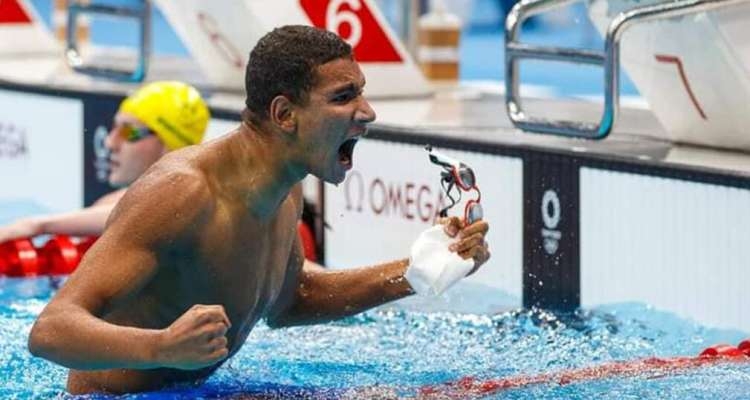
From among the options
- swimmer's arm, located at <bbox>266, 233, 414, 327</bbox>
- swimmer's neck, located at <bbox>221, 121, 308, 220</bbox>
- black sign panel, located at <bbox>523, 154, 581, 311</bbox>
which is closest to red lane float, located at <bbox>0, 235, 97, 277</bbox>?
black sign panel, located at <bbox>523, 154, 581, 311</bbox>

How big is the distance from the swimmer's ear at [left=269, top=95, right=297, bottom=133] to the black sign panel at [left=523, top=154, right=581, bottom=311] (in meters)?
2.19

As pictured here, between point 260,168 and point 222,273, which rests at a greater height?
point 260,168

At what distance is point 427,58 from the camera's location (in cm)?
799

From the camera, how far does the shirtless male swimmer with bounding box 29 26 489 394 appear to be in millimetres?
2967

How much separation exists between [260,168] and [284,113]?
14 centimetres

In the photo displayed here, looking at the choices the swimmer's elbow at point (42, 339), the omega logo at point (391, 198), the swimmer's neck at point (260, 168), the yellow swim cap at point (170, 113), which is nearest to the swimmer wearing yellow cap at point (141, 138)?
the yellow swim cap at point (170, 113)

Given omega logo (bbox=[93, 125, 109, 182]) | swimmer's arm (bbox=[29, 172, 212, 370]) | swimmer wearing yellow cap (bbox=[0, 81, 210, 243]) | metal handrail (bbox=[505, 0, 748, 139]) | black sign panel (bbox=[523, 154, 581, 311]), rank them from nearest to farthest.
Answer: swimmer's arm (bbox=[29, 172, 212, 370]) < metal handrail (bbox=[505, 0, 748, 139]) < black sign panel (bbox=[523, 154, 581, 311]) < swimmer wearing yellow cap (bbox=[0, 81, 210, 243]) < omega logo (bbox=[93, 125, 109, 182])

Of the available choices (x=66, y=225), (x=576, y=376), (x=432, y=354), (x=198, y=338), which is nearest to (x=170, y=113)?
(x=66, y=225)

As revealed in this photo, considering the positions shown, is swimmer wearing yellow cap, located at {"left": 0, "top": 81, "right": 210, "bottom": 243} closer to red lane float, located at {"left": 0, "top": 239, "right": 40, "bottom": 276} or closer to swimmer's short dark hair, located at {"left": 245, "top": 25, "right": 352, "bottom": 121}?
red lane float, located at {"left": 0, "top": 239, "right": 40, "bottom": 276}

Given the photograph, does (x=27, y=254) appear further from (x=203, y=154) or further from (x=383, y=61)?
(x=203, y=154)

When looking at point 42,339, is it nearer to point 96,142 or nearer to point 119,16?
point 96,142

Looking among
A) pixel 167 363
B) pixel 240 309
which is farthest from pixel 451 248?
pixel 167 363

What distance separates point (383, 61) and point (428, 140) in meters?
1.41

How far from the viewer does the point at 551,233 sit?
5320mm
